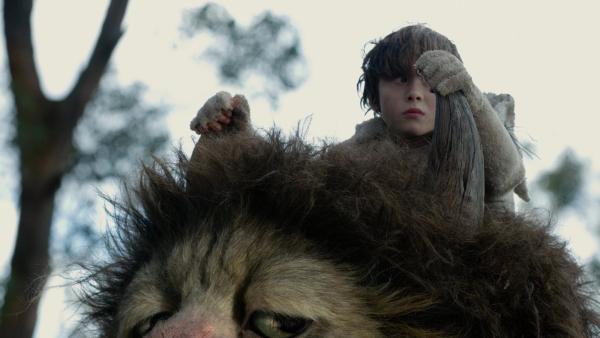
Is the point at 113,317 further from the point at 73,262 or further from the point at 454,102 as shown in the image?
the point at 454,102

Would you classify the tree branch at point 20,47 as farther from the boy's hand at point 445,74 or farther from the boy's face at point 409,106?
the boy's hand at point 445,74

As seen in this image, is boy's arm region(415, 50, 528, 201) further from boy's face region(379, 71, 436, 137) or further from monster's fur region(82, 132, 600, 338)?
boy's face region(379, 71, 436, 137)

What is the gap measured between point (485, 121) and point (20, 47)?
5.84 metres

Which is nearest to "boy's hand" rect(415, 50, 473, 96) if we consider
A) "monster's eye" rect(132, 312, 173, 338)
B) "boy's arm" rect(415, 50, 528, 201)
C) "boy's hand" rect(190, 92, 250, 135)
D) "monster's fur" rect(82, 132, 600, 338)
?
"boy's arm" rect(415, 50, 528, 201)

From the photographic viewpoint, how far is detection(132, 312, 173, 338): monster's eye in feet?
10.9

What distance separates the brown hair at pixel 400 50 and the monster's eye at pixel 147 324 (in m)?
1.78

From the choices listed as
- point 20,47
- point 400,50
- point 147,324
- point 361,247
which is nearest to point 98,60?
point 20,47

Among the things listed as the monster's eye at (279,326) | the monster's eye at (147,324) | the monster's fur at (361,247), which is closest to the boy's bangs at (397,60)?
the monster's fur at (361,247)

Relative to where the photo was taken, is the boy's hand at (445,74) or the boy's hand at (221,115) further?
the boy's hand at (221,115)

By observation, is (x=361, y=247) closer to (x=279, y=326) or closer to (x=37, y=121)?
(x=279, y=326)

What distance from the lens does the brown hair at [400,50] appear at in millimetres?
4215

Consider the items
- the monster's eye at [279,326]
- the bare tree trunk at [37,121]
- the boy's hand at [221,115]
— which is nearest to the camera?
the monster's eye at [279,326]

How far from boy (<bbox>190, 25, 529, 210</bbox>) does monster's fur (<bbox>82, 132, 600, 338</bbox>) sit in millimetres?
141

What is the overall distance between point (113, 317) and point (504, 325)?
73.8 inches
